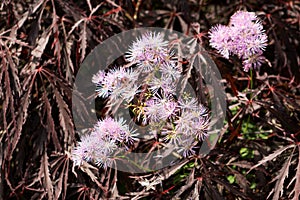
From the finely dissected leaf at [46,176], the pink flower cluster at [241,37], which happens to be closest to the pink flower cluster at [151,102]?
the pink flower cluster at [241,37]

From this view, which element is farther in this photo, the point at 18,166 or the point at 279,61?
the point at 279,61

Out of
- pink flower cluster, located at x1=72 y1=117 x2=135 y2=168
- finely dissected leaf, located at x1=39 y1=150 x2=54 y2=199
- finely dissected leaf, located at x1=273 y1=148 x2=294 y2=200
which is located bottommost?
finely dissected leaf, located at x1=273 y1=148 x2=294 y2=200

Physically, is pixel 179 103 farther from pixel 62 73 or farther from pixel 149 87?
pixel 62 73

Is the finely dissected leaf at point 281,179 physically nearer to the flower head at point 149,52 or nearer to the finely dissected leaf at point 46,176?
the flower head at point 149,52

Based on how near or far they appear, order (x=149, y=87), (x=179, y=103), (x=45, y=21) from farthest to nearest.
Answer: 1. (x=45, y=21)
2. (x=149, y=87)
3. (x=179, y=103)

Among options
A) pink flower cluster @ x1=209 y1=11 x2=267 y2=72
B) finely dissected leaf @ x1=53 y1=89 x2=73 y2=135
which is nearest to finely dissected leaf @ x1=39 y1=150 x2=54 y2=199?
finely dissected leaf @ x1=53 y1=89 x2=73 y2=135

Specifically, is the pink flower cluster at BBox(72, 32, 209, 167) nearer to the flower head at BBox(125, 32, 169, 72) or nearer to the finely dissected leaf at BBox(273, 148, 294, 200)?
the flower head at BBox(125, 32, 169, 72)

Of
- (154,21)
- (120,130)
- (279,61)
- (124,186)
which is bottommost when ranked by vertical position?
(124,186)

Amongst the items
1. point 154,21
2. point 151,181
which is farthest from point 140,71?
point 154,21
